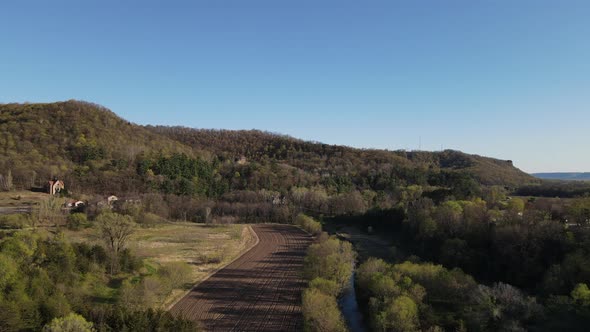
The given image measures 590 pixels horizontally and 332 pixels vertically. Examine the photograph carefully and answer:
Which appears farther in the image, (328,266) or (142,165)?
(142,165)

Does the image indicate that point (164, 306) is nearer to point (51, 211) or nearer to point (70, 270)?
point (70, 270)

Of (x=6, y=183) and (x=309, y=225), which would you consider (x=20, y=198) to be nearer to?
(x=6, y=183)

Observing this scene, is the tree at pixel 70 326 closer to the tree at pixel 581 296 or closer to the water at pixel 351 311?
the water at pixel 351 311

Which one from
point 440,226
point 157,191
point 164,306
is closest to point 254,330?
point 164,306

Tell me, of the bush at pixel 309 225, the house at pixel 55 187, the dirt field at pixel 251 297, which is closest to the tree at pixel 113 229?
the dirt field at pixel 251 297

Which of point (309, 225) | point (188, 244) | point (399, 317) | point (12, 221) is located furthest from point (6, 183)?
point (399, 317)

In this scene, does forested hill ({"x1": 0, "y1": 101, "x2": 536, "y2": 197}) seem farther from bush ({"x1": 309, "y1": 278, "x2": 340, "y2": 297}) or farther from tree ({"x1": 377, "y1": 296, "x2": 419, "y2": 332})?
tree ({"x1": 377, "y1": 296, "x2": 419, "y2": 332})
